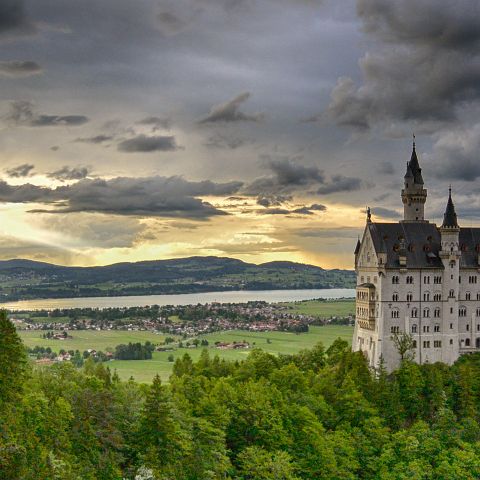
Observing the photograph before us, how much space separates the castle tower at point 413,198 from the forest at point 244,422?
23.4 meters

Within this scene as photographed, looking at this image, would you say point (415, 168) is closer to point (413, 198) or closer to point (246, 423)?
point (413, 198)

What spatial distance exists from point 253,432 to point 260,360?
27.9m

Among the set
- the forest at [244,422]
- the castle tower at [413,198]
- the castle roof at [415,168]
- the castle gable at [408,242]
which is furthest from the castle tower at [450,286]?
the castle roof at [415,168]

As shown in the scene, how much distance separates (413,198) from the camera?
380 ft

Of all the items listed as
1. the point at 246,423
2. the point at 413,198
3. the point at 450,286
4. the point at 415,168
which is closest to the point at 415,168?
the point at 415,168

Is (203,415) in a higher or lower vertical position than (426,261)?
lower

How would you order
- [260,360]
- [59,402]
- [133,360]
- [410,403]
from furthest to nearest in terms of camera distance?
[133,360] → [260,360] → [410,403] → [59,402]

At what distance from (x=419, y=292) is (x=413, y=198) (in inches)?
683

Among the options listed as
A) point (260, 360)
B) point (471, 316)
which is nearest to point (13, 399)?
point (260, 360)

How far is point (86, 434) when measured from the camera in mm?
59594

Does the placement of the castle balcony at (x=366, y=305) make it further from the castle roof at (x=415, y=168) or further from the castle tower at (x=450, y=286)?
the castle roof at (x=415, y=168)

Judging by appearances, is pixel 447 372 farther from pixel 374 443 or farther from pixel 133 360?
pixel 133 360

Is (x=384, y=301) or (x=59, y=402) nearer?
(x=59, y=402)

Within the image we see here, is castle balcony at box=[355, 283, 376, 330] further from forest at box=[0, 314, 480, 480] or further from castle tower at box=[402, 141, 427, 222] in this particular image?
castle tower at box=[402, 141, 427, 222]
